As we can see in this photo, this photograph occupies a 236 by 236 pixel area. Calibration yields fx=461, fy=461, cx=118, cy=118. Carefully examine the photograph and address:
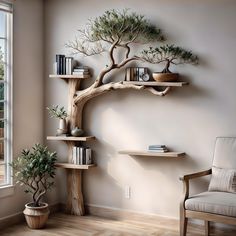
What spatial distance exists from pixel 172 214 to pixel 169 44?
5.79 ft

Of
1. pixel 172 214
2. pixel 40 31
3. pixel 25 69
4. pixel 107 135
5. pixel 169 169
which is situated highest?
pixel 40 31

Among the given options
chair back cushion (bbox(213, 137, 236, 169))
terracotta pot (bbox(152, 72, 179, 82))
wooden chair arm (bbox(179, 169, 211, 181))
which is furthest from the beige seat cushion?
terracotta pot (bbox(152, 72, 179, 82))

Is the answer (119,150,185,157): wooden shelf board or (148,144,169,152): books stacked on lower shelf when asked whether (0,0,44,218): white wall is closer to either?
(119,150,185,157): wooden shelf board

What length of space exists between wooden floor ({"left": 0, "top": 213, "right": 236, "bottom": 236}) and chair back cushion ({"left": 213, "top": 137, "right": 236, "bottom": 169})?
0.67m

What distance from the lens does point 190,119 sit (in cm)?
470

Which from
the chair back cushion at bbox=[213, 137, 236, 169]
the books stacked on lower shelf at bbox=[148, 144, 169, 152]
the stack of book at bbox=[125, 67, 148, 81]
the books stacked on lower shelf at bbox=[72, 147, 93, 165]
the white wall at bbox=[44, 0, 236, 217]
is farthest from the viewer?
the books stacked on lower shelf at bbox=[72, 147, 93, 165]

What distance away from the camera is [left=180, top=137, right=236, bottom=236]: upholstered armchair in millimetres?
3876

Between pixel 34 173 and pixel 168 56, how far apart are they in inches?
72.1

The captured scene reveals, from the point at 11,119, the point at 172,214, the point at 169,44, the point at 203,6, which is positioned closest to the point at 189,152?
the point at 172,214

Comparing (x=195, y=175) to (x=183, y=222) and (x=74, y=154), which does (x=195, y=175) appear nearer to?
(x=183, y=222)

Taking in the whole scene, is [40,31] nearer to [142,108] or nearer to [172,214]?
[142,108]

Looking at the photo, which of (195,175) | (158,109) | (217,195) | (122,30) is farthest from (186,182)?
(122,30)

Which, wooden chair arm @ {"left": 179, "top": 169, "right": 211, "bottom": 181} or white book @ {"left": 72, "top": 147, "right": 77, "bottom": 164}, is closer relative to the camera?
wooden chair arm @ {"left": 179, "top": 169, "right": 211, "bottom": 181}

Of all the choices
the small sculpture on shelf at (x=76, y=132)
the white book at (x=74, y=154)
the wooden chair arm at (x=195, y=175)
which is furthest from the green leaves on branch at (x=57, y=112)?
the wooden chair arm at (x=195, y=175)
